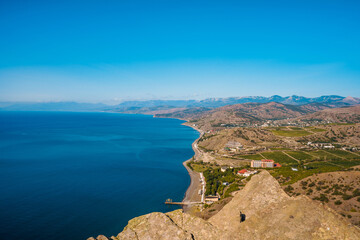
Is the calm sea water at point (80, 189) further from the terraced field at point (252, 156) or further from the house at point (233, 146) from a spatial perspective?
the terraced field at point (252, 156)

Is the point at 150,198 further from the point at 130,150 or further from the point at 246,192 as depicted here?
the point at 130,150

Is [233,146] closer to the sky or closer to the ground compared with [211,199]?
closer to the sky

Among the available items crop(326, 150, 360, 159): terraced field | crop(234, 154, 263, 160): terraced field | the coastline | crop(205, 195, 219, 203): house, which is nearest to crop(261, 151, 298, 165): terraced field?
crop(234, 154, 263, 160): terraced field

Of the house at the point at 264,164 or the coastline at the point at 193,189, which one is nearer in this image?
the coastline at the point at 193,189

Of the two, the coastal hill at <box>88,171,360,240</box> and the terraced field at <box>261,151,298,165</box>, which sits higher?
the coastal hill at <box>88,171,360,240</box>

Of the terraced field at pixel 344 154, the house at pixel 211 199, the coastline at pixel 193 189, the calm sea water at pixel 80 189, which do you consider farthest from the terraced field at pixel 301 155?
the house at pixel 211 199

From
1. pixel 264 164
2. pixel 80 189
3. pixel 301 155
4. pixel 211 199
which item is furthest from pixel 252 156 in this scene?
pixel 80 189

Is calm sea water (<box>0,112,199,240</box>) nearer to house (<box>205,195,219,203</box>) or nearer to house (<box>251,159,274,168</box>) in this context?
house (<box>205,195,219,203</box>)

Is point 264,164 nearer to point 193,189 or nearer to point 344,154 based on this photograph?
point 193,189
